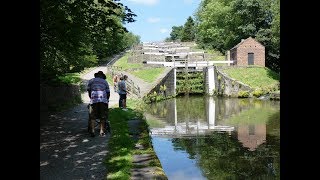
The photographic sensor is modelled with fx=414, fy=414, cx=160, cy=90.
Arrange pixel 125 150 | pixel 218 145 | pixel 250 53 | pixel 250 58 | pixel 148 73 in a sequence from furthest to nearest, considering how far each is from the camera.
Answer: pixel 250 58, pixel 250 53, pixel 148 73, pixel 218 145, pixel 125 150

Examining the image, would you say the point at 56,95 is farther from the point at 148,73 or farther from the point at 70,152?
the point at 148,73

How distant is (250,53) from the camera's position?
44031 mm

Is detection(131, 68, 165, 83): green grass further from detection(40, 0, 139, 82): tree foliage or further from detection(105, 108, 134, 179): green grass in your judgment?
detection(105, 108, 134, 179): green grass

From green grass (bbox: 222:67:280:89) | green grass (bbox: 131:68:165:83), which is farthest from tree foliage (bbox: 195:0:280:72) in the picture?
green grass (bbox: 131:68:165:83)

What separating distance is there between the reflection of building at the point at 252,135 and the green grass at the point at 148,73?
18415 mm

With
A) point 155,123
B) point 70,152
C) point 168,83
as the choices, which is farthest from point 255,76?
point 70,152

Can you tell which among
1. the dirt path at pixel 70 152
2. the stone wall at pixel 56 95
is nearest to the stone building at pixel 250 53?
the stone wall at pixel 56 95

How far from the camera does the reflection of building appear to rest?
526 inches

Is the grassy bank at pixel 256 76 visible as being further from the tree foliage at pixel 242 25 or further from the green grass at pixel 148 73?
the green grass at pixel 148 73

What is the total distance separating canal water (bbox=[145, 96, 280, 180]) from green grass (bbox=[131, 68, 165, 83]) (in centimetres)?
1403

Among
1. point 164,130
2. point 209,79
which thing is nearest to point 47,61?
point 164,130

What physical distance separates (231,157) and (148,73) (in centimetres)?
2801
